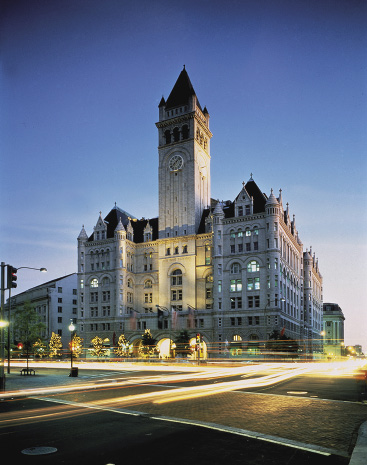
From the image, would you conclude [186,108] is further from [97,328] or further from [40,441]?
[40,441]

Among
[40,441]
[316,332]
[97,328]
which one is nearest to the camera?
[40,441]

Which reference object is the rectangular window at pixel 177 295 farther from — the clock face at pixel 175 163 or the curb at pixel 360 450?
the curb at pixel 360 450

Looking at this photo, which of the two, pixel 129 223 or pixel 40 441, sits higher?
pixel 129 223

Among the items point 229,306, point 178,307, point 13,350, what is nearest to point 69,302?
point 13,350

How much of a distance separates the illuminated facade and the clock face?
0.62ft

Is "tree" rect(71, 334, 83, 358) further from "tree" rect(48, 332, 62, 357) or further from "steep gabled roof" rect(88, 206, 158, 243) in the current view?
"steep gabled roof" rect(88, 206, 158, 243)

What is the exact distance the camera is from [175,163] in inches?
3371

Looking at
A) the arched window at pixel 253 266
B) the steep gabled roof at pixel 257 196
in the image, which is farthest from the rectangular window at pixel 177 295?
the steep gabled roof at pixel 257 196

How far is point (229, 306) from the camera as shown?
74.6 metres

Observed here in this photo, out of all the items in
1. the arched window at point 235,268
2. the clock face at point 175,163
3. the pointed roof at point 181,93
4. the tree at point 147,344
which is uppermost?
the pointed roof at point 181,93

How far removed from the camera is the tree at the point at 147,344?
74.7 m

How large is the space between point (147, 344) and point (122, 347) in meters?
4.45

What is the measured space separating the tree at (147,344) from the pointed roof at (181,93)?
4324cm

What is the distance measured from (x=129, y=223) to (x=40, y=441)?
79580 millimetres
